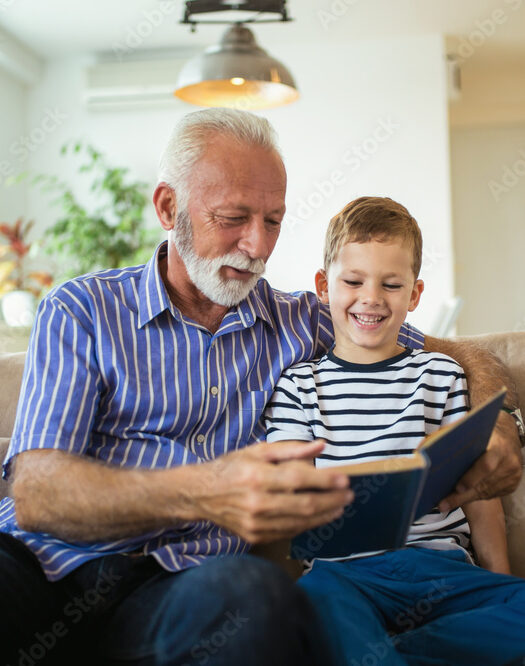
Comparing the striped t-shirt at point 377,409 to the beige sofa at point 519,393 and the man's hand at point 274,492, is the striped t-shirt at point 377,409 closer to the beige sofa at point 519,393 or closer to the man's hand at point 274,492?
the beige sofa at point 519,393

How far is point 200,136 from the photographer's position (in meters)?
1.41

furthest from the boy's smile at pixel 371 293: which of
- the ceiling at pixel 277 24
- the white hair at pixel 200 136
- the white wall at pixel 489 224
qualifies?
the white wall at pixel 489 224

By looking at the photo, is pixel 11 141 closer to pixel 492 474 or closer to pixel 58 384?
pixel 58 384

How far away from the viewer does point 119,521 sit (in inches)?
40.6

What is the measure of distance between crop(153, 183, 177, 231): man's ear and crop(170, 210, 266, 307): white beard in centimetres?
6

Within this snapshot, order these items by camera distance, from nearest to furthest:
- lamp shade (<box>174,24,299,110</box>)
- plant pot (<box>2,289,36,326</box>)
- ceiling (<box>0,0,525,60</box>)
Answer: lamp shade (<box>174,24,299,110</box>) < plant pot (<box>2,289,36,326</box>) < ceiling (<box>0,0,525,60</box>)

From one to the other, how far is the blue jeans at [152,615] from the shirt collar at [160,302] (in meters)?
0.44

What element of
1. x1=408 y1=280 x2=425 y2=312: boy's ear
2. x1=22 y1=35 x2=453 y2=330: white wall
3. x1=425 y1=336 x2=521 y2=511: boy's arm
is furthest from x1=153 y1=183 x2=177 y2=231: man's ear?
x1=22 y1=35 x2=453 y2=330: white wall

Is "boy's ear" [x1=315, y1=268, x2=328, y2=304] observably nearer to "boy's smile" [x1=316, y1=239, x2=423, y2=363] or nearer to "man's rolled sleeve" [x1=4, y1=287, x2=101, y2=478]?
"boy's smile" [x1=316, y1=239, x2=423, y2=363]

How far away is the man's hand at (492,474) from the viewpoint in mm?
1148

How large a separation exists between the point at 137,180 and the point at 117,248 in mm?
621

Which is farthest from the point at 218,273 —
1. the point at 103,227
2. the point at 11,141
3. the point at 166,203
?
the point at 11,141

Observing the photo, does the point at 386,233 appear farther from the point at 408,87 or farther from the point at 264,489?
the point at 408,87

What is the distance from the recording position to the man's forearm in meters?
1.00
